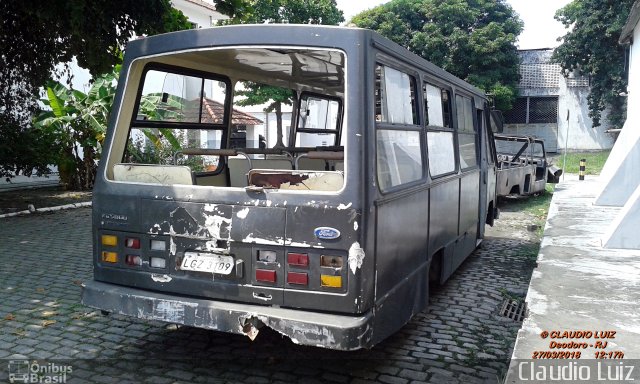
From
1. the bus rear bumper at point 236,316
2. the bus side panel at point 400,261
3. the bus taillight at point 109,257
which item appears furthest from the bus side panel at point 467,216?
the bus taillight at point 109,257

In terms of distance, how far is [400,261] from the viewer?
14.0ft

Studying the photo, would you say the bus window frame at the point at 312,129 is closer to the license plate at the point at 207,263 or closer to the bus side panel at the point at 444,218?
the bus side panel at the point at 444,218

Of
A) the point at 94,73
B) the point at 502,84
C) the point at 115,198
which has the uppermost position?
the point at 502,84

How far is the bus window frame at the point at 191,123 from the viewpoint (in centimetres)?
459

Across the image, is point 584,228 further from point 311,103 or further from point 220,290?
point 220,290

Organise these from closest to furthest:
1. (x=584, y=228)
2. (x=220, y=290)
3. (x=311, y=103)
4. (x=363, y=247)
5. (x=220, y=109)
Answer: (x=363, y=247)
(x=220, y=290)
(x=220, y=109)
(x=311, y=103)
(x=584, y=228)

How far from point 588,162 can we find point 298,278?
26778 mm

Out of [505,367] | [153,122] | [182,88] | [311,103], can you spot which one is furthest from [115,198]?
[311,103]

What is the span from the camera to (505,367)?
14.4ft

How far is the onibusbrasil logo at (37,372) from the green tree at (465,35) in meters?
30.4

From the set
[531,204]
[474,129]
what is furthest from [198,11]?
[474,129]

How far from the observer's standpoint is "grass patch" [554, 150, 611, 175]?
24.0 m

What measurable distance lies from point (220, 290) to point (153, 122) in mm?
1764

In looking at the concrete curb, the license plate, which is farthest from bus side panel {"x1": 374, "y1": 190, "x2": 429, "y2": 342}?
the concrete curb
